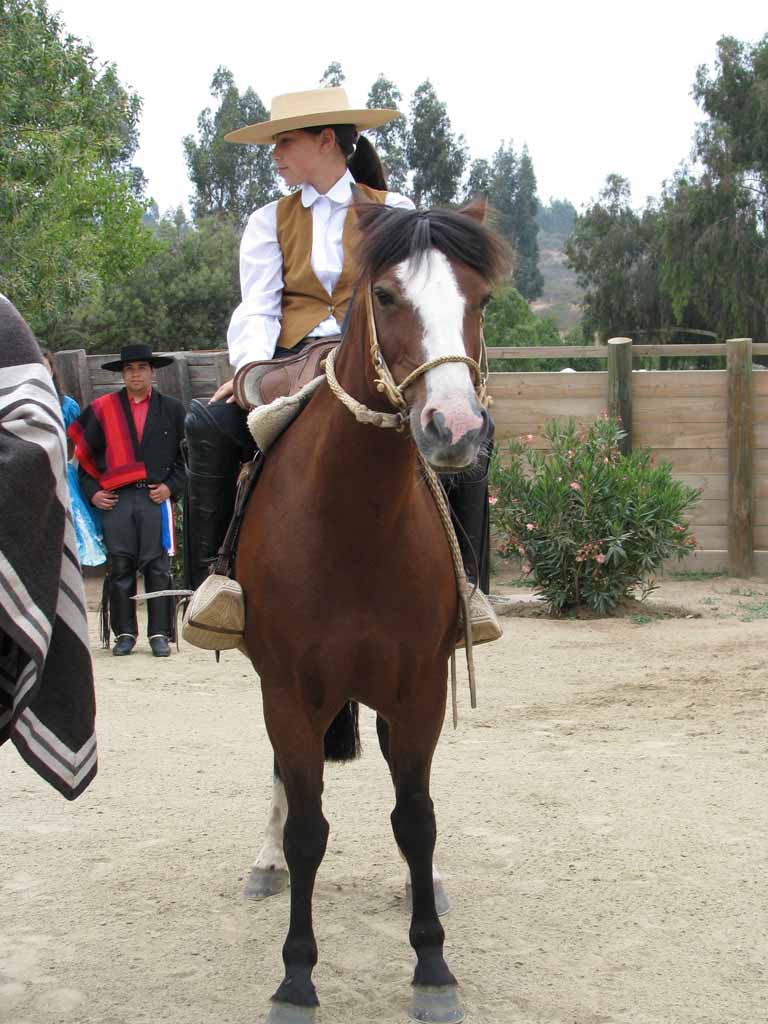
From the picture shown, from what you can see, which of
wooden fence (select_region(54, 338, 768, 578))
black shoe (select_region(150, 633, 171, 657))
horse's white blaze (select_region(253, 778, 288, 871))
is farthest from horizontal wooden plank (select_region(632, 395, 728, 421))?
horse's white blaze (select_region(253, 778, 288, 871))

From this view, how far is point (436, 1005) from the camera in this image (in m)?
3.57

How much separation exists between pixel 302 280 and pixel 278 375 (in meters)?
0.42

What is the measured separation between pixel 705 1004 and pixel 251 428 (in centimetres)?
224

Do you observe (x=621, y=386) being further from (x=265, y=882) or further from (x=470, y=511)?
(x=265, y=882)

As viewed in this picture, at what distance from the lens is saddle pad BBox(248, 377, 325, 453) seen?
153 inches

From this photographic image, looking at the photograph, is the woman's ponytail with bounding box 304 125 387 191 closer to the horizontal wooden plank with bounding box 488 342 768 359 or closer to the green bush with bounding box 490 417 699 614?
the green bush with bounding box 490 417 699 614

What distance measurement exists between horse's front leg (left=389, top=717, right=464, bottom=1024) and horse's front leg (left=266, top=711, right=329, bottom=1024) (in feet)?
0.83

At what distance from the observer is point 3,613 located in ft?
9.86

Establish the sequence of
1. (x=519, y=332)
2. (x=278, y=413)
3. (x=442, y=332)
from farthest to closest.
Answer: (x=519, y=332) < (x=278, y=413) < (x=442, y=332)

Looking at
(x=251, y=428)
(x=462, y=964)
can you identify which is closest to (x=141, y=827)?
(x=462, y=964)

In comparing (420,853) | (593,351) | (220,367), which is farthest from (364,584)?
(593,351)

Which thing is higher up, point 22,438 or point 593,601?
point 22,438

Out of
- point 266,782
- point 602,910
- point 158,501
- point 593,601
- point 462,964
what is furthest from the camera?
point 593,601

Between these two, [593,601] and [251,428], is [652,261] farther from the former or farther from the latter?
[251,428]
